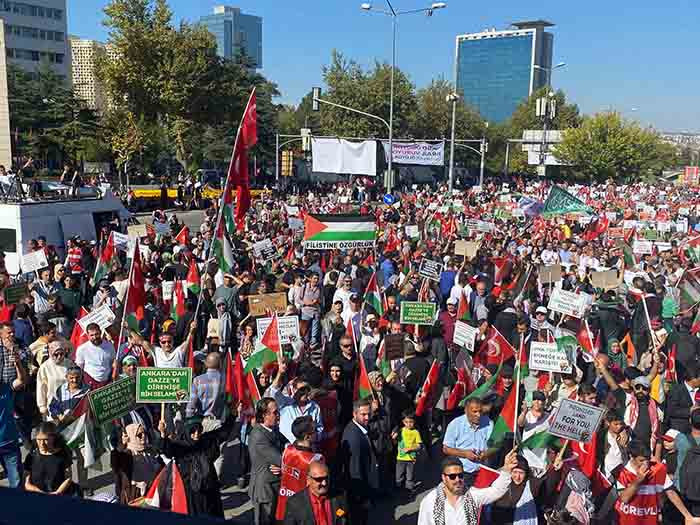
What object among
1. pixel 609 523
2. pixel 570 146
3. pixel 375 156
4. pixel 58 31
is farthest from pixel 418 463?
pixel 58 31

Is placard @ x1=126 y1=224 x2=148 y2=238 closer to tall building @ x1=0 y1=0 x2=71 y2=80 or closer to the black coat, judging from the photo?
the black coat

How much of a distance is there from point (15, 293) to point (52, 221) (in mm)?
6363

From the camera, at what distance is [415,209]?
86.0 feet

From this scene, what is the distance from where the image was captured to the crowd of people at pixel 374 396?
522cm

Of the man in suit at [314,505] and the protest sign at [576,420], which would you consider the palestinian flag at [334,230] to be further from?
the man in suit at [314,505]

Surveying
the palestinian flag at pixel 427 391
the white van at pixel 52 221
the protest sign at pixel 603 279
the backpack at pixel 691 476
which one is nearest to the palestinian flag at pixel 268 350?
the palestinian flag at pixel 427 391

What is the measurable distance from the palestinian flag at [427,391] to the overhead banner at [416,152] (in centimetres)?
2223

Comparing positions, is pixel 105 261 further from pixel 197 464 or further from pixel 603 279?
pixel 603 279

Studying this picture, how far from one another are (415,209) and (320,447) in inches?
807

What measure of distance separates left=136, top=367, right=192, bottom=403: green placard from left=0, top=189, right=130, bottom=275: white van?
31.2ft

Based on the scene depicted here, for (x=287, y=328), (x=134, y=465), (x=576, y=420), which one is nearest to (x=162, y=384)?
(x=134, y=465)

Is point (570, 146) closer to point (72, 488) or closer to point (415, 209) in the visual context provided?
point (415, 209)

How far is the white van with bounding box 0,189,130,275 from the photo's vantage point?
46.7ft

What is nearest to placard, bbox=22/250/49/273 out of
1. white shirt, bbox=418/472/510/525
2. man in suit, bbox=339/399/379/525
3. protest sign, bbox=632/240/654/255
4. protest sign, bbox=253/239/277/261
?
protest sign, bbox=253/239/277/261
